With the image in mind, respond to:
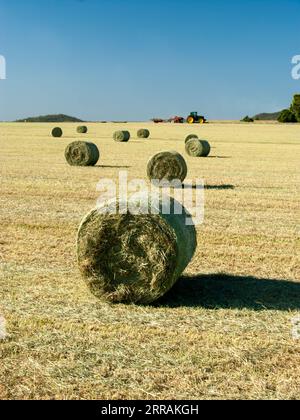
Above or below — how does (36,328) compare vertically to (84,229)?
below

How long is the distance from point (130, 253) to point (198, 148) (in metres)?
23.5

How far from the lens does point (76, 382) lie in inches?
210

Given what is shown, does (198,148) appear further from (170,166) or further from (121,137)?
(121,137)

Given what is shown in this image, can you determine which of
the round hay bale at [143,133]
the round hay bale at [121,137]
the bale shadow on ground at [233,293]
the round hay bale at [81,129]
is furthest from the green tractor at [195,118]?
the bale shadow on ground at [233,293]

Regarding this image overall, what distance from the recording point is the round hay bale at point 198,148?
1201 inches

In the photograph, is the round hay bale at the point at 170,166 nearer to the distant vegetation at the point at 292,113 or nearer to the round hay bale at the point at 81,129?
the round hay bale at the point at 81,129

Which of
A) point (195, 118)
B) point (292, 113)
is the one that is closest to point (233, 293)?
point (195, 118)

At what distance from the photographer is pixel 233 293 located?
26.3 ft

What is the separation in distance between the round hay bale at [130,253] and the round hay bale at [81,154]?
1641cm

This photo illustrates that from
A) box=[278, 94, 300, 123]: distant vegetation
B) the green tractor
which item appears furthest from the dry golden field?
box=[278, 94, 300, 123]: distant vegetation

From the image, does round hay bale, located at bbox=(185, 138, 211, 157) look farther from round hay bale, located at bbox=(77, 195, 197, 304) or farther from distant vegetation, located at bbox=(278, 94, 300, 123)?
distant vegetation, located at bbox=(278, 94, 300, 123)

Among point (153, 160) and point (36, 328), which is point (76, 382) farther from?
point (153, 160)

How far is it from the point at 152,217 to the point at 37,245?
11.8 feet
